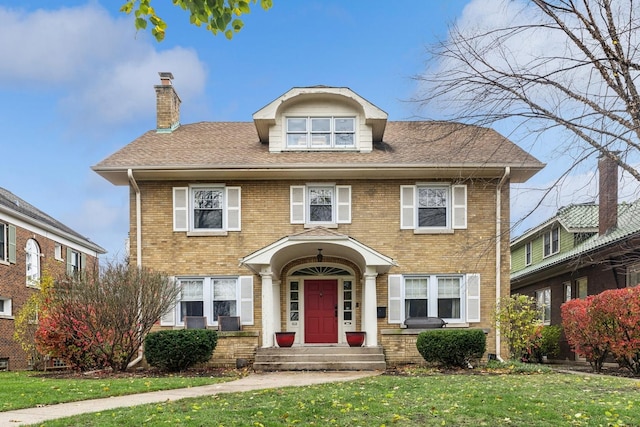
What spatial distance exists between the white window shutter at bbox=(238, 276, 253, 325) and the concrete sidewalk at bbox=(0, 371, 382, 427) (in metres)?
2.90

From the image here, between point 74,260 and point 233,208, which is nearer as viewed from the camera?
point 233,208

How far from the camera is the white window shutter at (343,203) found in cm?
1681

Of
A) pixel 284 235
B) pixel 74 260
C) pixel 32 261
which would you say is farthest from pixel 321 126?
pixel 74 260

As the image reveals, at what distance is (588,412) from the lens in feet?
24.5

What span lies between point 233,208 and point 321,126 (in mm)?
3588

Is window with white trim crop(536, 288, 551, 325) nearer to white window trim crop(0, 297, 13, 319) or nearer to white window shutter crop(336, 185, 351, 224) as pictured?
white window shutter crop(336, 185, 351, 224)

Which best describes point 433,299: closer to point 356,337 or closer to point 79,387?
point 356,337

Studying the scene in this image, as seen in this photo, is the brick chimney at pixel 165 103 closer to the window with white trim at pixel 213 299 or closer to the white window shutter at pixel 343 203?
the window with white trim at pixel 213 299

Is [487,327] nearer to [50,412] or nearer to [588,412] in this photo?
[588,412]

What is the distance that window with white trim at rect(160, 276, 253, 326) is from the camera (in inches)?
653

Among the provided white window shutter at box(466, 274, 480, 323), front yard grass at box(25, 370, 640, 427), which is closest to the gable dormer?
white window shutter at box(466, 274, 480, 323)

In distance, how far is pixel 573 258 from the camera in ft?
47.9

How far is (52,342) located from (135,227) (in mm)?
3854

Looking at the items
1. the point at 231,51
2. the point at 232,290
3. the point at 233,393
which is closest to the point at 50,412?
the point at 233,393
